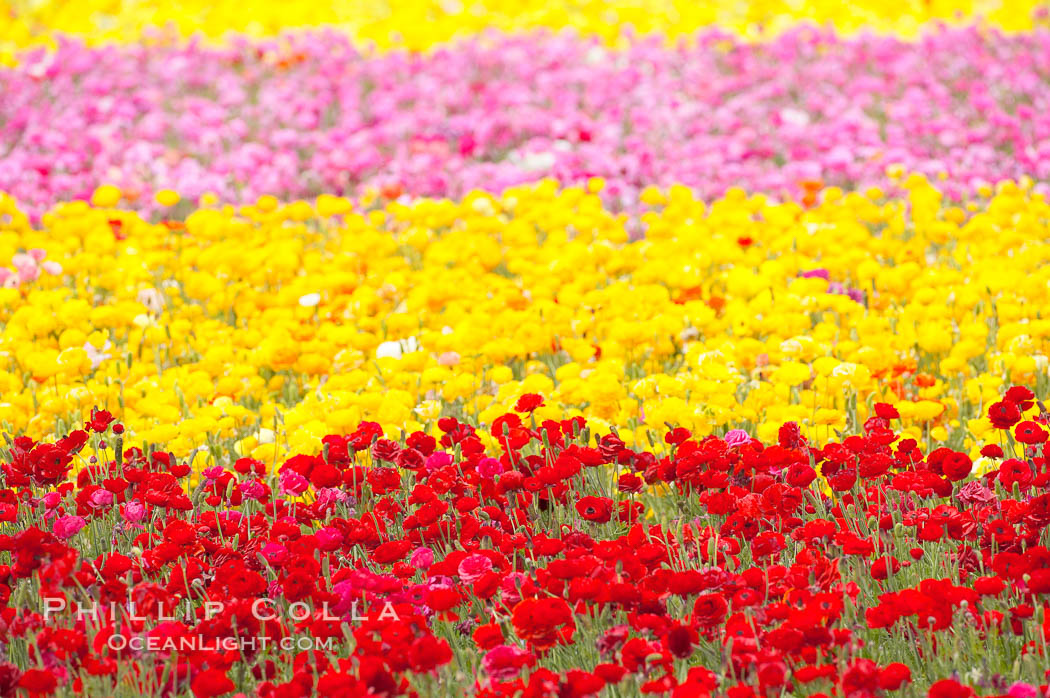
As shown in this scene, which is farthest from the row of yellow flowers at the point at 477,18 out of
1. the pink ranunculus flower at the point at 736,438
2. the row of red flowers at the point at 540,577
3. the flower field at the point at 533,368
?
the row of red flowers at the point at 540,577

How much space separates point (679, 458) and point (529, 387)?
94cm

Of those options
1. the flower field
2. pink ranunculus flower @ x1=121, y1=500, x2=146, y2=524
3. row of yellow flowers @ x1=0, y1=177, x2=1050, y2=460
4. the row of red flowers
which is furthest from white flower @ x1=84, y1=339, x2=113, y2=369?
pink ranunculus flower @ x1=121, y1=500, x2=146, y2=524

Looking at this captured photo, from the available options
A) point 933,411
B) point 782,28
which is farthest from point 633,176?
point 933,411

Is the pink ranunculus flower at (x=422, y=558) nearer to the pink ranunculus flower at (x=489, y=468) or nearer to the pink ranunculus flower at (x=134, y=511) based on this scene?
the pink ranunculus flower at (x=489, y=468)

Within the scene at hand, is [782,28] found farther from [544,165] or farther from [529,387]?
[529,387]

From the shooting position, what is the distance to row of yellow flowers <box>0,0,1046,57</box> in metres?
10.9

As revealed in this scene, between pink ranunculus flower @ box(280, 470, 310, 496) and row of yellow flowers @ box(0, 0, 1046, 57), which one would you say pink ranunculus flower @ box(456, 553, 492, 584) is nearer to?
pink ranunculus flower @ box(280, 470, 310, 496)

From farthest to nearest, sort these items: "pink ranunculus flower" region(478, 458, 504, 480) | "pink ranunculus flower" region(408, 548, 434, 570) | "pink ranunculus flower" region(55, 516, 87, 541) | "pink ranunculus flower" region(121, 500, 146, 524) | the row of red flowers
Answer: "pink ranunculus flower" region(478, 458, 504, 480)
"pink ranunculus flower" region(121, 500, 146, 524)
"pink ranunculus flower" region(55, 516, 87, 541)
"pink ranunculus flower" region(408, 548, 434, 570)
the row of red flowers

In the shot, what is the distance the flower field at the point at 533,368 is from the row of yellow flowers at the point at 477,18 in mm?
167

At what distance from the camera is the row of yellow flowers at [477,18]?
10.9m

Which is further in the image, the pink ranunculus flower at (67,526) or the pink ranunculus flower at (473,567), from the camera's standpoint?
the pink ranunculus flower at (67,526)

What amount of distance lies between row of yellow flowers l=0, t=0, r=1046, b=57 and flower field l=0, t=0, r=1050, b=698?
167 mm

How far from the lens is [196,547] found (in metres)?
2.94

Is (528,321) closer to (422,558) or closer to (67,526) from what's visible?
(422,558)
